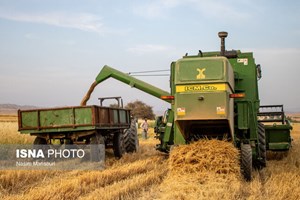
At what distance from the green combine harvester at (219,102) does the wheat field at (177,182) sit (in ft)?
1.53

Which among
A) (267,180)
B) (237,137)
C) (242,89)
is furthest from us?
(242,89)

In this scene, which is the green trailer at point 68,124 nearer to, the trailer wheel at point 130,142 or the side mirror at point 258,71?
the trailer wheel at point 130,142

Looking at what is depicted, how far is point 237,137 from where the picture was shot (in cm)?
1014

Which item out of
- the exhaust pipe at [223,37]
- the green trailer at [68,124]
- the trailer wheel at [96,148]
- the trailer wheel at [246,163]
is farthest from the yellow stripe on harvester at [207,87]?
the trailer wheel at [96,148]

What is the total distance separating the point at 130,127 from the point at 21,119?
4.39 m

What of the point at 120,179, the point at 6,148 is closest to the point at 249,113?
the point at 120,179

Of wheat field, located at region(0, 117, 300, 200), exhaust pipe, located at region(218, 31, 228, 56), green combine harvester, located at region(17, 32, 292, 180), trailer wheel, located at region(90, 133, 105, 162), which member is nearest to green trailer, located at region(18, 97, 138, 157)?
trailer wheel, located at region(90, 133, 105, 162)

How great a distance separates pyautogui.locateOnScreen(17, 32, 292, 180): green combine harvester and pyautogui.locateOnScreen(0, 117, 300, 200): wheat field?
1.53 ft

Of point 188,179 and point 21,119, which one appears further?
point 21,119

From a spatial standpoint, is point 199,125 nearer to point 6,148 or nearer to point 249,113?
point 249,113

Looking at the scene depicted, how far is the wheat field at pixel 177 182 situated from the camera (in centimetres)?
740

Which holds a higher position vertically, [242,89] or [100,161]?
[242,89]

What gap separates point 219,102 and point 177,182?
1631 millimetres

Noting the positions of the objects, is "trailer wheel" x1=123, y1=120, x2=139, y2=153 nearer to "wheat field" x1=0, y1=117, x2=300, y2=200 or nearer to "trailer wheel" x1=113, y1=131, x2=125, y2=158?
"trailer wheel" x1=113, y1=131, x2=125, y2=158
